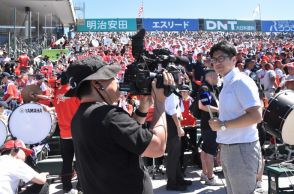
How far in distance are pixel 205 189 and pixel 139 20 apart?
3161 cm

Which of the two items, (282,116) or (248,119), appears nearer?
(248,119)

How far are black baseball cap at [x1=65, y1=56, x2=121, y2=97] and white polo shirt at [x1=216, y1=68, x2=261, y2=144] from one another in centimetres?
128

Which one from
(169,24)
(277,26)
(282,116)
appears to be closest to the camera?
(282,116)

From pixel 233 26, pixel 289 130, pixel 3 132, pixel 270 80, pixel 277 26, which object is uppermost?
pixel 233 26

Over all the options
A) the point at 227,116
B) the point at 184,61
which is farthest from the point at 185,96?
the point at 184,61

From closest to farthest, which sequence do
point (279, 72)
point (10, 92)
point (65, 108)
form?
point (65, 108) < point (10, 92) < point (279, 72)

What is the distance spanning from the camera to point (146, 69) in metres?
2.24

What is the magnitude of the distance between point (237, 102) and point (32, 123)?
4348mm

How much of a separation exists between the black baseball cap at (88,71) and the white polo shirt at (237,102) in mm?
1279

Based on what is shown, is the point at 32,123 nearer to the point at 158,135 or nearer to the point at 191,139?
the point at 191,139

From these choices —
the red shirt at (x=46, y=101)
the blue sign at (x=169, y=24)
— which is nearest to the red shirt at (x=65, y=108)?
the red shirt at (x=46, y=101)

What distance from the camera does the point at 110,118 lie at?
6.36 feet

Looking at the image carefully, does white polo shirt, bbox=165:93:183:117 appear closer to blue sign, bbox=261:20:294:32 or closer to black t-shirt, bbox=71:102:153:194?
black t-shirt, bbox=71:102:153:194

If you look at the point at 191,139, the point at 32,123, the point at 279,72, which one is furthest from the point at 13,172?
the point at 279,72
